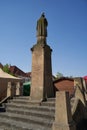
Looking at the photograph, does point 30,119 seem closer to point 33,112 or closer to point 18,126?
point 33,112

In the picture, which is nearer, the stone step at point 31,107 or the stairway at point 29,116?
the stairway at point 29,116

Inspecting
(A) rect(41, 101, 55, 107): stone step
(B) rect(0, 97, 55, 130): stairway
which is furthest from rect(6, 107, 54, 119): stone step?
(A) rect(41, 101, 55, 107): stone step

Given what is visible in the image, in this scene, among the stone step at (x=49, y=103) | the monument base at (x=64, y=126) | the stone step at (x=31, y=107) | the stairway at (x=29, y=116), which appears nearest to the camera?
the monument base at (x=64, y=126)

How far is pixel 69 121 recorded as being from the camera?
18.9ft

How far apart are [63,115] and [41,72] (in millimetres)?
4319

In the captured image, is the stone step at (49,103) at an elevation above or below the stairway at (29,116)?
above

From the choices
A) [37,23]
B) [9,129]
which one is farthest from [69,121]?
[37,23]

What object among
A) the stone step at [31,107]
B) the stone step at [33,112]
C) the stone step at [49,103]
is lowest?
the stone step at [33,112]

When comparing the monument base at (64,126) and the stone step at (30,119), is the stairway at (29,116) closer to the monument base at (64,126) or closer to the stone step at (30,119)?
the stone step at (30,119)

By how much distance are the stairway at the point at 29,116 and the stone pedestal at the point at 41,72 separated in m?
0.67

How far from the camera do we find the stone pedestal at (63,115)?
18.7 ft

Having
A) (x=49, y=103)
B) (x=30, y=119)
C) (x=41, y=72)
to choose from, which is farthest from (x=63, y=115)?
(x=41, y=72)

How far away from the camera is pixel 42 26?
1076 centimetres

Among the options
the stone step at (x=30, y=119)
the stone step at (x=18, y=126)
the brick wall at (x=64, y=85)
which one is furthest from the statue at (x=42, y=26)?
the brick wall at (x=64, y=85)
